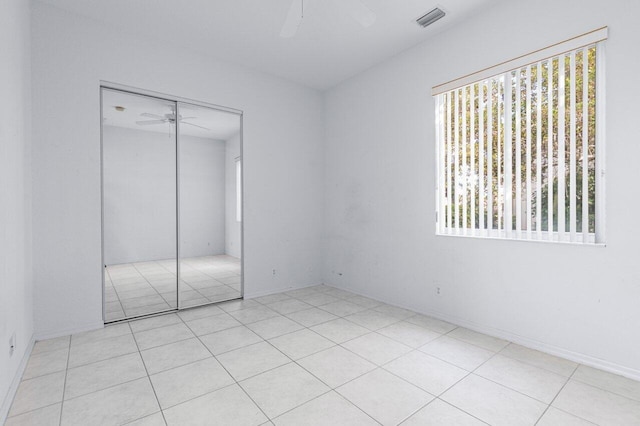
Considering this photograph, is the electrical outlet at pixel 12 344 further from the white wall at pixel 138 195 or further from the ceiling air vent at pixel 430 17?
the ceiling air vent at pixel 430 17

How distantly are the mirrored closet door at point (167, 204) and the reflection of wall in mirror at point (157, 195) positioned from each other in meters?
0.01

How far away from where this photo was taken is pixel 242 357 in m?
2.42

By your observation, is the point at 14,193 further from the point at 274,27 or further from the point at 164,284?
the point at 274,27

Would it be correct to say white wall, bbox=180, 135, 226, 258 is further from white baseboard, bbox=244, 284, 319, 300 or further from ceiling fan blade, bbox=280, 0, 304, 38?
ceiling fan blade, bbox=280, 0, 304, 38

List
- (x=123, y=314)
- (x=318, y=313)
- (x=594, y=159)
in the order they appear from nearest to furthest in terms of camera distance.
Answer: (x=594, y=159) → (x=123, y=314) → (x=318, y=313)

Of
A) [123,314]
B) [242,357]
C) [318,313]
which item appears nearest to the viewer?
[242,357]

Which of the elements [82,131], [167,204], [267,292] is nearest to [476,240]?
[267,292]

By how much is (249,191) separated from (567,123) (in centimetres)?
336

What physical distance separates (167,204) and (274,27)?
2.29 metres

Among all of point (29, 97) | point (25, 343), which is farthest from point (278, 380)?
point (29, 97)

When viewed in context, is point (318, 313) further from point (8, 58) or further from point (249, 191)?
point (8, 58)

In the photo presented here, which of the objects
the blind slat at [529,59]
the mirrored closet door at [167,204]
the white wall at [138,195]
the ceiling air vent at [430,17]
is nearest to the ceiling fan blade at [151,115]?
the mirrored closet door at [167,204]

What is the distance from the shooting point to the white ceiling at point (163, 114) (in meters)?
3.17

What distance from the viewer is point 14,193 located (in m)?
2.12
